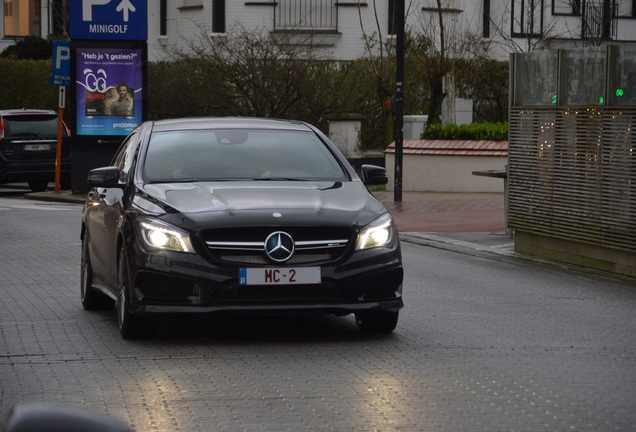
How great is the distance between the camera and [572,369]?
24.1 feet

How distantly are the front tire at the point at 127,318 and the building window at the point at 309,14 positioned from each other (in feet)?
113

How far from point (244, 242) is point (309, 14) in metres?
35.2

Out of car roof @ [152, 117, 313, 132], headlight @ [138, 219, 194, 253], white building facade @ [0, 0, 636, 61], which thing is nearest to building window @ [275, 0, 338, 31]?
white building facade @ [0, 0, 636, 61]

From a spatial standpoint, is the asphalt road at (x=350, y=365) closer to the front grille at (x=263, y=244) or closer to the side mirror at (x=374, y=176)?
the front grille at (x=263, y=244)

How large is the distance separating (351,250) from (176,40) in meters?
37.0

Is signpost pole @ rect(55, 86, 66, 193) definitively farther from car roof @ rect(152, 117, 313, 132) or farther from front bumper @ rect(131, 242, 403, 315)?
front bumper @ rect(131, 242, 403, 315)

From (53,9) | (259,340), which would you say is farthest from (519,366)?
(53,9)

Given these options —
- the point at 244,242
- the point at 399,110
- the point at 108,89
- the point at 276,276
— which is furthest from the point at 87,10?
the point at 276,276

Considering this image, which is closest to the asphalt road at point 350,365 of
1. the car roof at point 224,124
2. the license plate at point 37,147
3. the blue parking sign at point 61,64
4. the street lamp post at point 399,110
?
the car roof at point 224,124

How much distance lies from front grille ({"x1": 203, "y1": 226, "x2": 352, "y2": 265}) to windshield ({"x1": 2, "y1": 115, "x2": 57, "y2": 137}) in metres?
22.0

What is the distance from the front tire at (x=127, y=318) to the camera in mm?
8180

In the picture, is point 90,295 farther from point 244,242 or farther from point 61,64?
point 61,64

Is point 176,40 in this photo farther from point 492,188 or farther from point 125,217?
point 125,217

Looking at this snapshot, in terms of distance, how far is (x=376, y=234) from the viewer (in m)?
8.16
